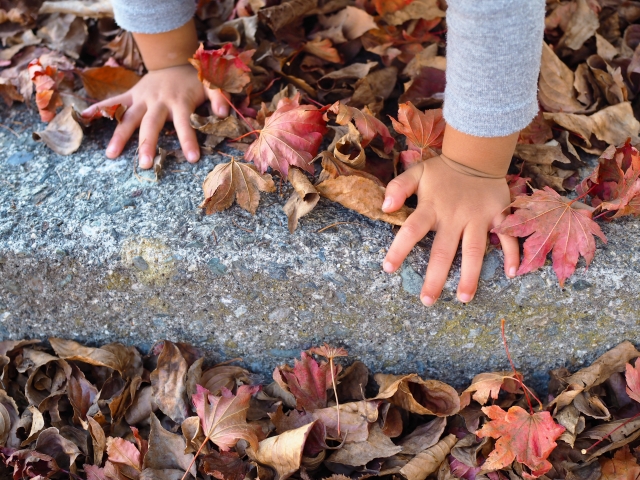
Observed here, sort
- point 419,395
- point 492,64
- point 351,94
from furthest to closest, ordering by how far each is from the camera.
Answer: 1. point 351,94
2. point 419,395
3. point 492,64

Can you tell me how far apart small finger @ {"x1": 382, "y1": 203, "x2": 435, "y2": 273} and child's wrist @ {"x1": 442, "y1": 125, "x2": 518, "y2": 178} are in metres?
0.17

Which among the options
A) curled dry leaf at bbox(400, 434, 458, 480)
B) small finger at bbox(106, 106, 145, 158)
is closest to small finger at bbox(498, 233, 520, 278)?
curled dry leaf at bbox(400, 434, 458, 480)

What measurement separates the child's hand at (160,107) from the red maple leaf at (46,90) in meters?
0.12

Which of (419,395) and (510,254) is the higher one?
(510,254)

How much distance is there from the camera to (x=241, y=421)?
120cm

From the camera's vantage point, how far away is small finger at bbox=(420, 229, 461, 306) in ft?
3.83

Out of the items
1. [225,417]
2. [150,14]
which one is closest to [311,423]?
[225,417]

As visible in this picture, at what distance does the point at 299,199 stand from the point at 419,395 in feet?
1.69

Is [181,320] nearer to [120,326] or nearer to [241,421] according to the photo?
[120,326]

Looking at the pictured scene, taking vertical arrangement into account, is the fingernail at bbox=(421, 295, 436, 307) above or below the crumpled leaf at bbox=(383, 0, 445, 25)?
below

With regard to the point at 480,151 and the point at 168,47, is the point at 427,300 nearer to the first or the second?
the point at 480,151

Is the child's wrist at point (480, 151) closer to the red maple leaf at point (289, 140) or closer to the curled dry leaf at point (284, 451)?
the red maple leaf at point (289, 140)

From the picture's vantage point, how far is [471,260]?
1.17 meters

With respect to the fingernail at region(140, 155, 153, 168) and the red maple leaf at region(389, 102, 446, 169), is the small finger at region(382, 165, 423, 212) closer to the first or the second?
the red maple leaf at region(389, 102, 446, 169)
